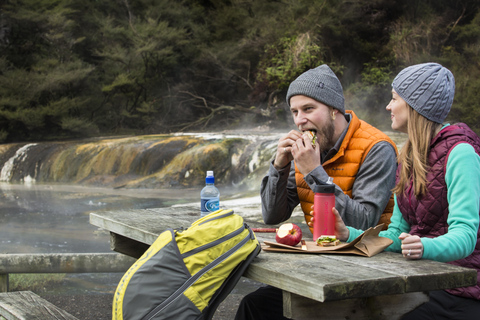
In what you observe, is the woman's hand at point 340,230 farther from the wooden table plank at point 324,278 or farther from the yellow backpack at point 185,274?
the yellow backpack at point 185,274

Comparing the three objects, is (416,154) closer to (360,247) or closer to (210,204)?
(360,247)

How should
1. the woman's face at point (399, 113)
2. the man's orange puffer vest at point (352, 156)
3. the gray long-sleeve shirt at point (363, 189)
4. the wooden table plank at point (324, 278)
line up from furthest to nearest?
1. the man's orange puffer vest at point (352, 156)
2. the gray long-sleeve shirt at point (363, 189)
3. the woman's face at point (399, 113)
4. the wooden table plank at point (324, 278)

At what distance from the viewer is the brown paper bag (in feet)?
6.00

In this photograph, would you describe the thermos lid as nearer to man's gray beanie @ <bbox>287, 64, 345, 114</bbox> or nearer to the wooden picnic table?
the wooden picnic table

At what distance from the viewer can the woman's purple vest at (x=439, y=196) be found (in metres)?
1.87

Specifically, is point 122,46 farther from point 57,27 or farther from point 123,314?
point 123,314

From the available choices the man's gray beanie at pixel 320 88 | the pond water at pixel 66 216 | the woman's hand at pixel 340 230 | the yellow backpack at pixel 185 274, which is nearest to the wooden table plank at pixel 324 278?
the yellow backpack at pixel 185 274

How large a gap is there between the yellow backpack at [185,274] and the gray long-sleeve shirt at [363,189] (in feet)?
1.90

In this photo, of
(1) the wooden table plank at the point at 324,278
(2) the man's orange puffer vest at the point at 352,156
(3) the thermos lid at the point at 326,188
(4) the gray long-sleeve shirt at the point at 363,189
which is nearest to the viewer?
(1) the wooden table plank at the point at 324,278

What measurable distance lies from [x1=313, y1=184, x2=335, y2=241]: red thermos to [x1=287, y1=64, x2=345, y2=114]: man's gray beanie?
2.11ft

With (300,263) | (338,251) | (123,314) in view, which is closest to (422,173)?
(338,251)

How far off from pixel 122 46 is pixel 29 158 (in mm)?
8458

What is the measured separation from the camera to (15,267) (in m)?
3.54

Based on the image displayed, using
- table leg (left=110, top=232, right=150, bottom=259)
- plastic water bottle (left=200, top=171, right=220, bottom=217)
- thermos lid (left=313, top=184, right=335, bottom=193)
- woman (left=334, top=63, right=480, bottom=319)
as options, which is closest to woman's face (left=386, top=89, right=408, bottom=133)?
woman (left=334, top=63, right=480, bottom=319)
